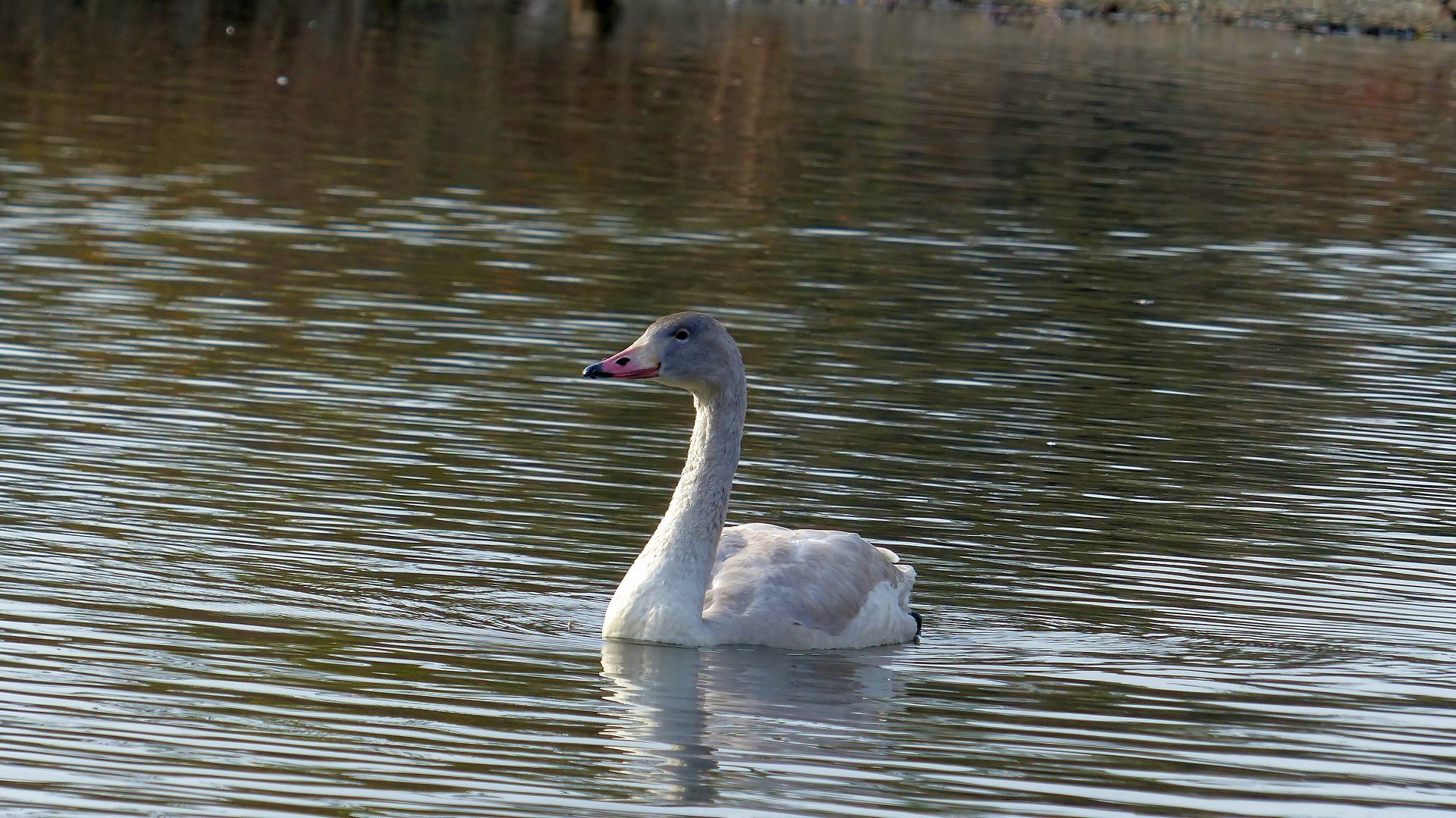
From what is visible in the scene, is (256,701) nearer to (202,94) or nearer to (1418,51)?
(202,94)

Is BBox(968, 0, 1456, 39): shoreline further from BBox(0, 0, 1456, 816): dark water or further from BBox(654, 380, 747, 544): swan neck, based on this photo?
BBox(654, 380, 747, 544): swan neck

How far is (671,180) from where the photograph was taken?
3541 cm

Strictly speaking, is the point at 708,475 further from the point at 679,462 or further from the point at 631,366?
the point at 679,462

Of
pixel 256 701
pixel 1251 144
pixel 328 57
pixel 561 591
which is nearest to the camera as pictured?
pixel 256 701

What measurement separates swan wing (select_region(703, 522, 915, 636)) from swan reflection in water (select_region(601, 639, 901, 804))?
0.63ft

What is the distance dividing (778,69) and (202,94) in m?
22.1

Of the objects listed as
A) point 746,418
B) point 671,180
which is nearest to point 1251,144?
point 671,180

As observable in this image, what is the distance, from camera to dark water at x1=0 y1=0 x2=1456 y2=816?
9.72m

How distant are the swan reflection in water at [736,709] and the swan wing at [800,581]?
0.63 feet

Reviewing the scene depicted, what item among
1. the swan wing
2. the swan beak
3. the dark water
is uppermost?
the swan beak

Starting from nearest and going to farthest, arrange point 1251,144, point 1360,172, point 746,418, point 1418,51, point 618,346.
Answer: point 746,418 → point 618,346 → point 1360,172 → point 1251,144 → point 1418,51

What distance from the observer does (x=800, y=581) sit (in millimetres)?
11867

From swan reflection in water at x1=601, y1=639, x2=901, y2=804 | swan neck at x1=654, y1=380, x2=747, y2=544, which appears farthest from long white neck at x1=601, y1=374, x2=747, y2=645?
swan reflection in water at x1=601, y1=639, x2=901, y2=804

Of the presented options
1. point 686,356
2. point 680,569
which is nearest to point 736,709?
point 680,569
